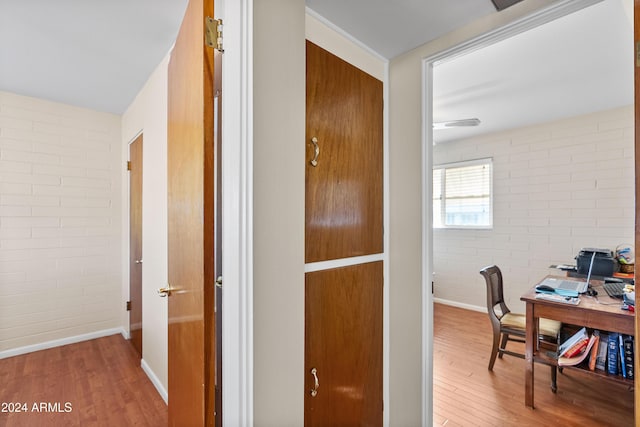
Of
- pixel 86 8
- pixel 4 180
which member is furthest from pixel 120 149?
pixel 86 8

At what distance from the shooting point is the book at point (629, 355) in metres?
1.62

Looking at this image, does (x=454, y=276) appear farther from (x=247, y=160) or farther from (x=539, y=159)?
(x=247, y=160)

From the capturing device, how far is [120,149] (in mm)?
3252

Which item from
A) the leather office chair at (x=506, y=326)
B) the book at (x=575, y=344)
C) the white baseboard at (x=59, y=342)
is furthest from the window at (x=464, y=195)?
the white baseboard at (x=59, y=342)

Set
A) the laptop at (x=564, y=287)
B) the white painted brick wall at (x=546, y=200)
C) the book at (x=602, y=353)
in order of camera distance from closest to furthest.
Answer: the book at (x=602, y=353)
the laptop at (x=564, y=287)
the white painted brick wall at (x=546, y=200)

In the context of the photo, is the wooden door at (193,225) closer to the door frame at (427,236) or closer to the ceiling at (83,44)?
the ceiling at (83,44)

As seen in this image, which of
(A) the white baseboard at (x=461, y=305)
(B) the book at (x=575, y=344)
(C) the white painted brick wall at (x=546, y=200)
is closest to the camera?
(B) the book at (x=575, y=344)

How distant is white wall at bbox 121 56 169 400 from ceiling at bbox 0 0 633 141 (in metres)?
0.18

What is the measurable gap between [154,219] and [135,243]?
32.3 inches

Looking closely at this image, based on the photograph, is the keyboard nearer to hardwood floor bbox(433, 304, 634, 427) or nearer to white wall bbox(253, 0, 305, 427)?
hardwood floor bbox(433, 304, 634, 427)

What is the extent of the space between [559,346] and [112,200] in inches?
173

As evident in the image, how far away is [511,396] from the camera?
7.00 feet

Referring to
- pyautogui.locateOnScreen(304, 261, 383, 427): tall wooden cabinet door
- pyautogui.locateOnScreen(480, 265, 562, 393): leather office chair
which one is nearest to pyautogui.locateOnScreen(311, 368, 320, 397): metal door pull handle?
pyautogui.locateOnScreen(304, 261, 383, 427): tall wooden cabinet door

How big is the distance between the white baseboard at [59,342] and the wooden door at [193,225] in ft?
8.17
